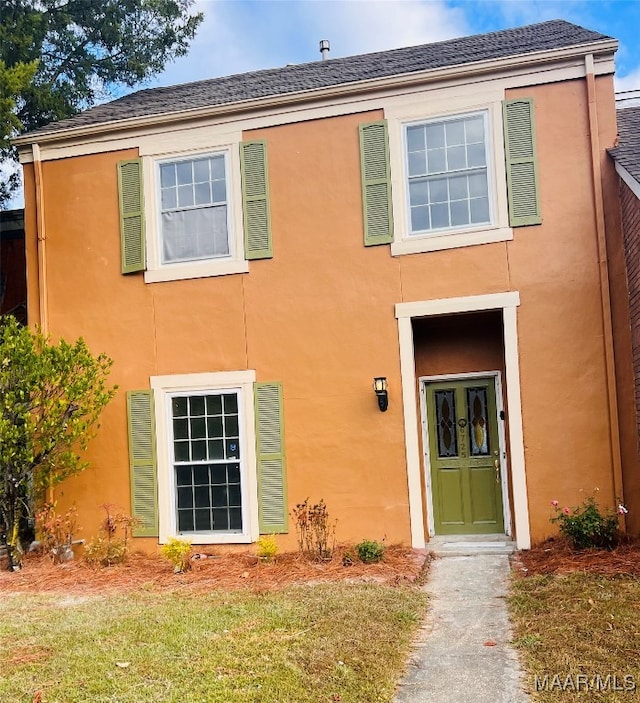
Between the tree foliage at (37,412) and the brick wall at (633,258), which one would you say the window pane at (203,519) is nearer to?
the tree foliage at (37,412)

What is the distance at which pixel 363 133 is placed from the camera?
888cm

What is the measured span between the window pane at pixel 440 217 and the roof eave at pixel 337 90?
153 cm

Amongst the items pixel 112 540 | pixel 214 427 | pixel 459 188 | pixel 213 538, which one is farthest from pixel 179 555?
pixel 459 188

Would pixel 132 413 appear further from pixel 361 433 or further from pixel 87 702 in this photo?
pixel 87 702

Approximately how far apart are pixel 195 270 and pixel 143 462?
2.56 m

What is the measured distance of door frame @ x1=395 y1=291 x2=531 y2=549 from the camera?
826cm

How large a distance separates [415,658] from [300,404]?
14.0ft

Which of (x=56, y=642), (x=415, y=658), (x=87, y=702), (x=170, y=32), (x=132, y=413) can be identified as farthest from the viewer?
(x=170, y=32)

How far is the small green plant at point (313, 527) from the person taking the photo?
858cm

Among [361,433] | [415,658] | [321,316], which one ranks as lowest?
[415,658]

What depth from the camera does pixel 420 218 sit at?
8797 mm

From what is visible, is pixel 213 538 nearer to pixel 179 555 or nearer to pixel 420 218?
pixel 179 555

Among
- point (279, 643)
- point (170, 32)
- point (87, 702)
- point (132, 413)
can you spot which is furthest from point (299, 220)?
point (170, 32)

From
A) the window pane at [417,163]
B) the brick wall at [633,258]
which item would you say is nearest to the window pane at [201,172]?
the window pane at [417,163]
